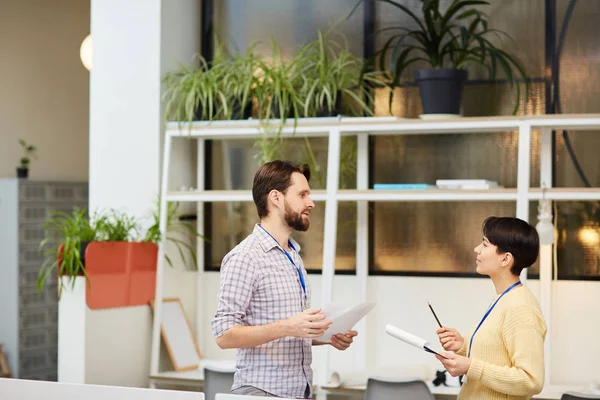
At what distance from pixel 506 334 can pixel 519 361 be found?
9 centimetres

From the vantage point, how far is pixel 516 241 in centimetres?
262

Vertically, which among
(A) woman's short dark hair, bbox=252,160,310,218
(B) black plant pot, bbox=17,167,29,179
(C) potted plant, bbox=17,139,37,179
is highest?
(C) potted plant, bbox=17,139,37,179

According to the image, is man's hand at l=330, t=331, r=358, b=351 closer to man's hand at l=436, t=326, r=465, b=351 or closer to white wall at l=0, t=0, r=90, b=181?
man's hand at l=436, t=326, r=465, b=351

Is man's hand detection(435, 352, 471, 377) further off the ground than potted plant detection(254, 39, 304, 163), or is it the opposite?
potted plant detection(254, 39, 304, 163)

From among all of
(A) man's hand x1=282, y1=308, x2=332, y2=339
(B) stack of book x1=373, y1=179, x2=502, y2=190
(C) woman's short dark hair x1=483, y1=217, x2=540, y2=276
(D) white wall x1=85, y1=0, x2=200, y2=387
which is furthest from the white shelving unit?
(A) man's hand x1=282, y1=308, x2=332, y2=339

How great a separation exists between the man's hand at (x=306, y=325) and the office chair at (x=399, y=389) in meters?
1.49

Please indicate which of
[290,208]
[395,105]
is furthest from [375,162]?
[290,208]

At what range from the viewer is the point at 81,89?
24.8 feet

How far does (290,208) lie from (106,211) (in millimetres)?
2827

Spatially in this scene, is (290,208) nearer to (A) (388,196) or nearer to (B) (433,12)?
(A) (388,196)

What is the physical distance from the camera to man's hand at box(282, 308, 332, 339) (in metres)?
2.61

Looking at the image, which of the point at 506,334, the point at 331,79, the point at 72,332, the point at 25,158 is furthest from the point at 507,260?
the point at 25,158

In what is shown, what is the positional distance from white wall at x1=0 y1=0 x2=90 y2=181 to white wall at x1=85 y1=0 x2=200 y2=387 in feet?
6.28

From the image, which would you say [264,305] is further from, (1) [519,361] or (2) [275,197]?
(1) [519,361]
